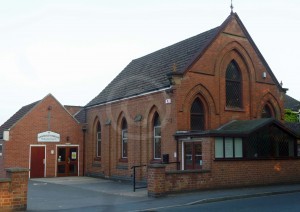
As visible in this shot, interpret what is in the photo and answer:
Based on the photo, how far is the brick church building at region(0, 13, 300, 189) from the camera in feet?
64.2

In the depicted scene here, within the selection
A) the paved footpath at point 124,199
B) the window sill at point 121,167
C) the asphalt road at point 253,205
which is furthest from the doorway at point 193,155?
the window sill at point 121,167

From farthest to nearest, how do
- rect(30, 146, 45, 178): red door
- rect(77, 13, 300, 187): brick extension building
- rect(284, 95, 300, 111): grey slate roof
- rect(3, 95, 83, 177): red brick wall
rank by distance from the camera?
1. rect(284, 95, 300, 111): grey slate roof
2. rect(30, 146, 45, 178): red door
3. rect(3, 95, 83, 177): red brick wall
4. rect(77, 13, 300, 187): brick extension building

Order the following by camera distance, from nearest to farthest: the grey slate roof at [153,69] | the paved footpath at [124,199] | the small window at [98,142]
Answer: the paved footpath at [124,199]
the grey slate roof at [153,69]
the small window at [98,142]

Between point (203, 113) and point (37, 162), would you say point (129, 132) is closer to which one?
point (203, 113)

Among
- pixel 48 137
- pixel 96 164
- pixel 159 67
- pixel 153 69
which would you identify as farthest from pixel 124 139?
pixel 48 137

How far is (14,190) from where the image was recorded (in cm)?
1318

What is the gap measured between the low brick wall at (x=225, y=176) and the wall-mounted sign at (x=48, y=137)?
15378 mm

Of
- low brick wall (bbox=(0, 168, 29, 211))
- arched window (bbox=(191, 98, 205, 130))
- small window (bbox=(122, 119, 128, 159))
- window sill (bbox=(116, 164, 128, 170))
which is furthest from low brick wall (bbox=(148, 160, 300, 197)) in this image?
small window (bbox=(122, 119, 128, 159))

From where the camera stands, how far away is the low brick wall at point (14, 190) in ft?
42.5

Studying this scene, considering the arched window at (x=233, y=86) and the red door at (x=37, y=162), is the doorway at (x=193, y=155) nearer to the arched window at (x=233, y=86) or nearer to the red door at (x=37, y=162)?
the arched window at (x=233, y=86)

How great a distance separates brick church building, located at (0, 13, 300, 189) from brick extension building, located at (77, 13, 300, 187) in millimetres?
53

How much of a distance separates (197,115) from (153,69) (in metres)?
5.51

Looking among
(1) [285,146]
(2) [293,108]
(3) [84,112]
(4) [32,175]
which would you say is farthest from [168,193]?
(2) [293,108]

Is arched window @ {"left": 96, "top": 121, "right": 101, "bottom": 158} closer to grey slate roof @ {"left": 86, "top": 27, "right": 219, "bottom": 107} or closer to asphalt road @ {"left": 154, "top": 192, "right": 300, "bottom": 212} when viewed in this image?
grey slate roof @ {"left": 86, "top": 27, "right": 219, "bottom": 107}
